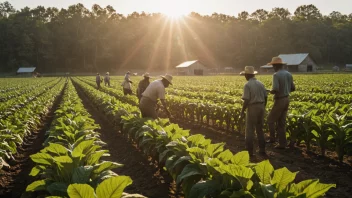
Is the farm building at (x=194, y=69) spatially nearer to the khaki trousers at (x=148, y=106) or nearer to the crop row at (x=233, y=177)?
the khaki trousers at (x=148, y=106)

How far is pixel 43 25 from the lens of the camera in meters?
91.0

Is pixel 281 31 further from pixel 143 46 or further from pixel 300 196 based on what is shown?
pixel 300 196

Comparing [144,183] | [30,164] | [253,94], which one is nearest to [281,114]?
[253,94]

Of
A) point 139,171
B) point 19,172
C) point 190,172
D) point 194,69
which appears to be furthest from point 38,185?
point 194,69

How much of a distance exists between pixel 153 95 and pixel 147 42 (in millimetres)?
86419

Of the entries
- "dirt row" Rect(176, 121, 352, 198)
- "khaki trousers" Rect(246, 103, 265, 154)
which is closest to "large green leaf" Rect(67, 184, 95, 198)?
"dirt row" Rect(176, 121, 352, 198)

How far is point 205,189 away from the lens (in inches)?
121

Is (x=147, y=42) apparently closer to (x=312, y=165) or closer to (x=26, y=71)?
(x=26, y=71)

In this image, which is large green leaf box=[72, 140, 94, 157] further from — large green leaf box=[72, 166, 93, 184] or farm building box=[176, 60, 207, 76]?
farm building box=[176, 60, 207, 76]

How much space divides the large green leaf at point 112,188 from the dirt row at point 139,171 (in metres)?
3.03

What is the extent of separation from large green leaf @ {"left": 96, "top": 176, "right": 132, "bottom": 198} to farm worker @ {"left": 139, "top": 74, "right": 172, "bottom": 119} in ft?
18.3

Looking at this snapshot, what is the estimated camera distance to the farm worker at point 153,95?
8062mm

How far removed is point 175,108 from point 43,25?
89.0 meters

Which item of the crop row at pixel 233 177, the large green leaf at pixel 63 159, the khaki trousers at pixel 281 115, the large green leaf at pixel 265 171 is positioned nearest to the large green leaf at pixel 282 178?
the crop row at pixel 233 177
